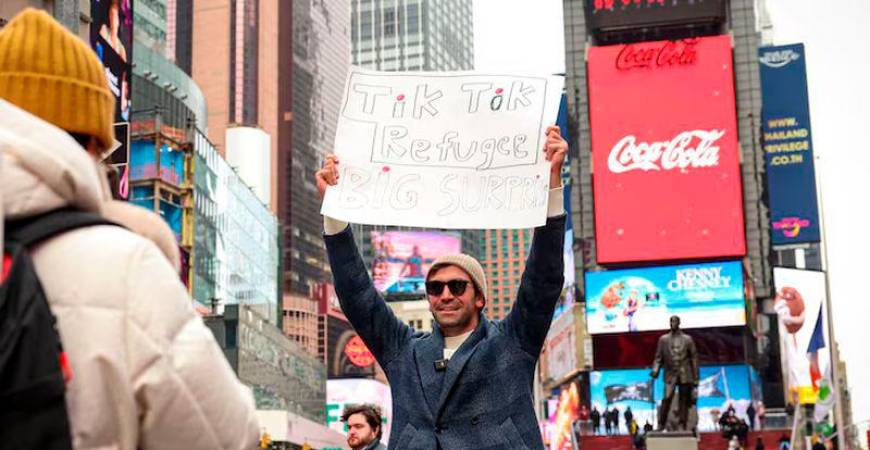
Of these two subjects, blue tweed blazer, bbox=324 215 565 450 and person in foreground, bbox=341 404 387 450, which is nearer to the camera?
blue tweed blazer, bbox=324 215 565 450

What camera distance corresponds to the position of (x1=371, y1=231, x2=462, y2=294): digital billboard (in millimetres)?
125188

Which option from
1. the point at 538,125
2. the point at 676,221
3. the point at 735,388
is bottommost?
the point at 735,388

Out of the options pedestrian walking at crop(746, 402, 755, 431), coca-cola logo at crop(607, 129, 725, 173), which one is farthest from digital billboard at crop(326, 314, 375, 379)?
pedestrian walking at crop(746, 402, 755, 431)

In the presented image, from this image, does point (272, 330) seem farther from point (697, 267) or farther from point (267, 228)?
point (697, 267)

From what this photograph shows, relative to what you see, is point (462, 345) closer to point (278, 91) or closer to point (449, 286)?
point (449, 286)

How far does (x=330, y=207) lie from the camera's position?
5.61 meters

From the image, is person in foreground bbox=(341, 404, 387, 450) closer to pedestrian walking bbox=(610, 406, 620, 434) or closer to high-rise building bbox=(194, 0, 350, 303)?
pedestrian walking bbox=(610, 406, 620, 434)

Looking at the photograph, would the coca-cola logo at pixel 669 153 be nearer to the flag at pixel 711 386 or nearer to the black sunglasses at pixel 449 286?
the flag at pixel 711 386

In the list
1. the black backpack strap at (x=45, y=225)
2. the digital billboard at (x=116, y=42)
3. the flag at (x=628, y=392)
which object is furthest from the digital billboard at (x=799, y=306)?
the black backpack strap at (x=45, y=225)

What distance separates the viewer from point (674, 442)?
21.2 m

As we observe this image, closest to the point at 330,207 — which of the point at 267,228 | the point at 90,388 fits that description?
the point at 90,388

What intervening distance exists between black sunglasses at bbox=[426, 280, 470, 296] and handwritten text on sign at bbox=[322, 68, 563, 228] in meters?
0.45

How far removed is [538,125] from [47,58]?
141 inches

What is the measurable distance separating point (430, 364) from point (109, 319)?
Answer: 2944 millimetres
